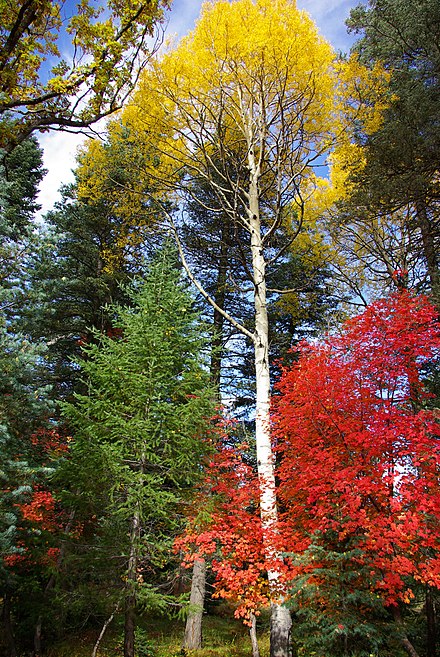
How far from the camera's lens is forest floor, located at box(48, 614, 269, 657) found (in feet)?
27.6

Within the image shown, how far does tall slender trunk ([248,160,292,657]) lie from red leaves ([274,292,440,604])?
0.94ft

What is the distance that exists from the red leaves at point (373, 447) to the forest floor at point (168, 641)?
488 cm

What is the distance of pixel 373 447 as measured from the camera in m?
5.15

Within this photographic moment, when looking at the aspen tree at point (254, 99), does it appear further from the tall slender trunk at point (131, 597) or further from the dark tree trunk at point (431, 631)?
the dark tree trunk at point (431, 631)

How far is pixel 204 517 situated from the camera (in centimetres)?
581

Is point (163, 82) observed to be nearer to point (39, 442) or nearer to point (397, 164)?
point (397, 164)

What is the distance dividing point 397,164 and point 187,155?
14.1 ft

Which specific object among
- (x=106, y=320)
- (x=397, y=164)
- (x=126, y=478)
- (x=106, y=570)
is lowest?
(x=106, y=570)

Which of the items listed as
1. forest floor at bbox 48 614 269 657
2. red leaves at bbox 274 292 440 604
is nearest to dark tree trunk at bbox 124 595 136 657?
red leaves at bbox 274 292 440 604

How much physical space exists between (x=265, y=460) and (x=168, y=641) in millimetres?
7344

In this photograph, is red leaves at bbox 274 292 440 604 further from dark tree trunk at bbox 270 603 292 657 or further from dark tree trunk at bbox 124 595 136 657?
dark tree trunk at bbox 124 595 136 657

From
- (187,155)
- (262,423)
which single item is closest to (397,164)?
(187,155)

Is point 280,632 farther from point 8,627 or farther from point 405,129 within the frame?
point 405,129

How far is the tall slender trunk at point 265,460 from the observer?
521cm
